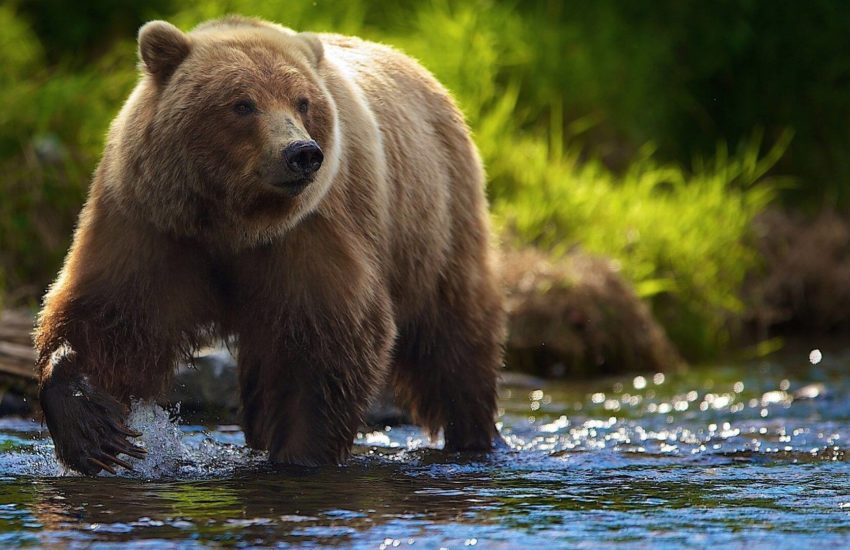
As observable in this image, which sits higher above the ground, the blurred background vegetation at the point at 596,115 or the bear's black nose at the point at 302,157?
the blurred background vegetation at the point at 596,115

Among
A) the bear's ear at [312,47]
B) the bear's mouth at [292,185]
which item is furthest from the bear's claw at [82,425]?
the bear's ear at [312,47]

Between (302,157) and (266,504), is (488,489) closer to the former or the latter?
(266,504)

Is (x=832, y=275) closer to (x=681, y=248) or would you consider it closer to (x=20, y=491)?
(x=681, y=248)

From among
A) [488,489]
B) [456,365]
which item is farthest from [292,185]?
[456,365]

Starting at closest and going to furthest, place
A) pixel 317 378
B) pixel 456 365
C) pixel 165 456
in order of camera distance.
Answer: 1. pixel 317 378
2. pixel 165 456
3. pixel 456 365

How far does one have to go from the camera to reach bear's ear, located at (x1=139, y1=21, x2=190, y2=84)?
5453mm

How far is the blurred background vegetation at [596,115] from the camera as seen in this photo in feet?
33.2

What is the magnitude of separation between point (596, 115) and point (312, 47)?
7690mm

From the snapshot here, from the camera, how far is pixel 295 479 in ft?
17.8

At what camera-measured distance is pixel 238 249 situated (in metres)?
5.47

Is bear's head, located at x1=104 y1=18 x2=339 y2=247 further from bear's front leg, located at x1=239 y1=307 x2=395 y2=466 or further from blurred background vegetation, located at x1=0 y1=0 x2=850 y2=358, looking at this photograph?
blurred background vegetation, located at x1=0 y1=0 x2=850 y2=358

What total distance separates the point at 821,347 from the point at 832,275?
0.97 meters

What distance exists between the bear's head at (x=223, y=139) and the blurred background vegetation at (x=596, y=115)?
3735mm

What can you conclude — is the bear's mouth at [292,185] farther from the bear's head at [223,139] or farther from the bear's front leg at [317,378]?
the bear's front leg at [317,378]
